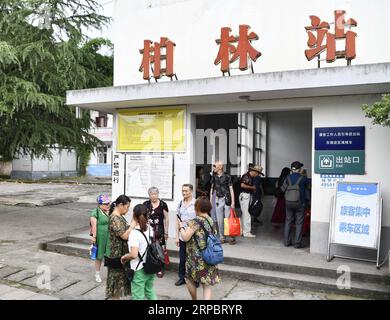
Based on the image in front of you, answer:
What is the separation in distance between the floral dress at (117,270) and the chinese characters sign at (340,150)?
400 centimetres

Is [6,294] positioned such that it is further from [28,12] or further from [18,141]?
[28,12]

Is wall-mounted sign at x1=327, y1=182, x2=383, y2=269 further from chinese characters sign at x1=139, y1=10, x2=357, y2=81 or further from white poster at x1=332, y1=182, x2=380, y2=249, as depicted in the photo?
chinese characters sign at x1=139, y1=10, x2=357, y2=81

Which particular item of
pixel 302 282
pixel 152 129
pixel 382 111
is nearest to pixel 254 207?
pixel 152 129

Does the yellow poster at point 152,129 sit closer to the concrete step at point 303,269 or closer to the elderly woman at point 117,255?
the concrete step at point 303,269

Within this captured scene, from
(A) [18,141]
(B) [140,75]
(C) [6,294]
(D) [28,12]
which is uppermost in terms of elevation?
(D) [28,12]

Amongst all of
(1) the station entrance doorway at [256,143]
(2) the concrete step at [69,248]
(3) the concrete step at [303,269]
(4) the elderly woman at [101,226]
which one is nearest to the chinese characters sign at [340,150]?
(3) the concrete step at [303,269]

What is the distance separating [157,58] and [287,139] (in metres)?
8.55

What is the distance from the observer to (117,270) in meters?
4.64

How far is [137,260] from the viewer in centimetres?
434

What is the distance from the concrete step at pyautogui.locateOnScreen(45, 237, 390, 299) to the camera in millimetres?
5547

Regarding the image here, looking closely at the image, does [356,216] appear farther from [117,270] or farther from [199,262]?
[117,270]

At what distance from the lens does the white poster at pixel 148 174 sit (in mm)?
8453
